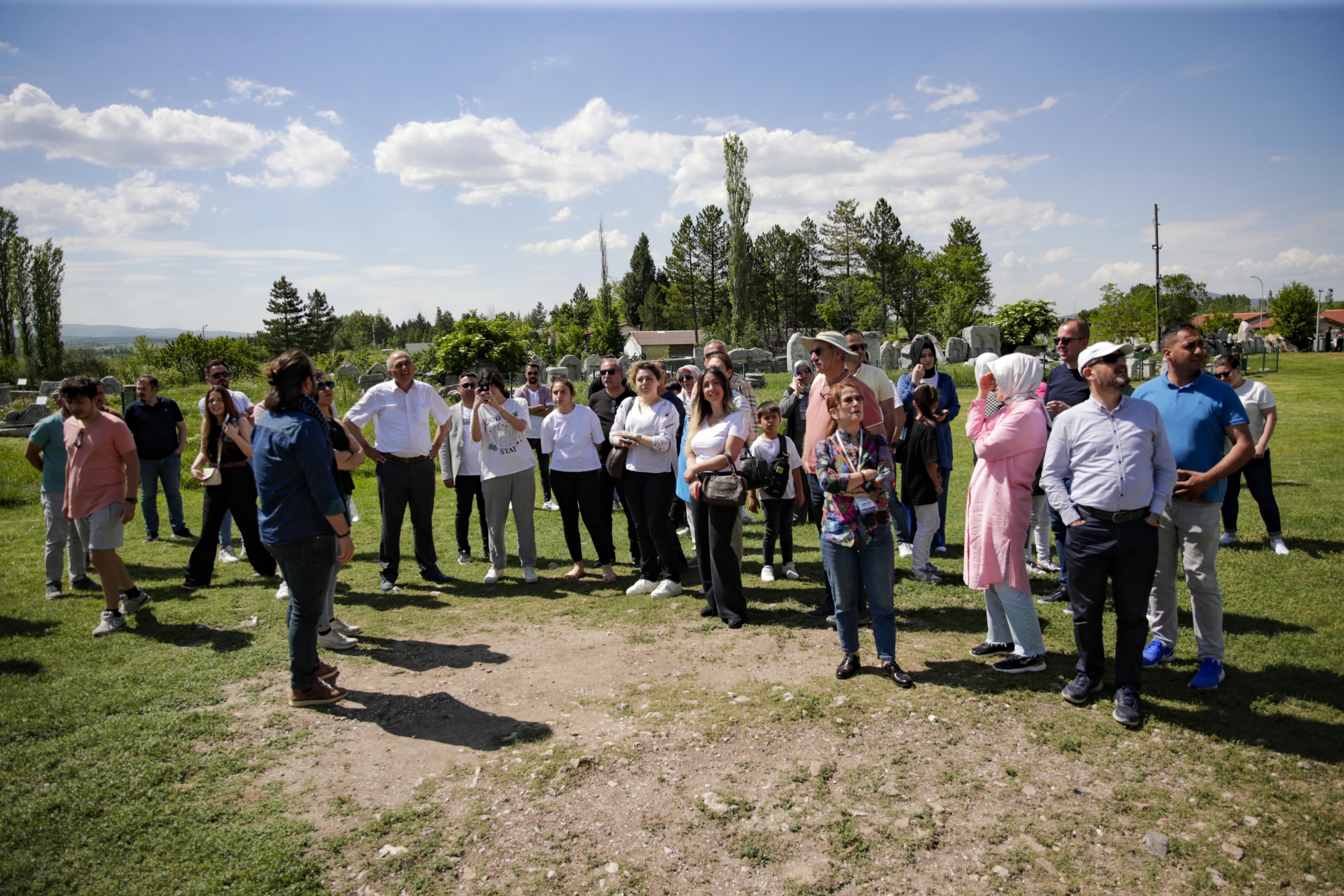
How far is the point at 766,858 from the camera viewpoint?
2.80m

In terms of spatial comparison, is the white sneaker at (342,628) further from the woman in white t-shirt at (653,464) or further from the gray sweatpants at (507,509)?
the woman in white t-shirt at (653,464)

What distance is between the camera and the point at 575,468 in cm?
654

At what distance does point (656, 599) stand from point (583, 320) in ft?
194

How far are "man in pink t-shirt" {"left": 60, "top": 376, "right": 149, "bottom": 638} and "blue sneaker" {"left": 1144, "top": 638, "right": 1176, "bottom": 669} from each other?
24.0 ft

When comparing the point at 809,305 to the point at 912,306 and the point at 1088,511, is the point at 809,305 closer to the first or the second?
the point at 912,306

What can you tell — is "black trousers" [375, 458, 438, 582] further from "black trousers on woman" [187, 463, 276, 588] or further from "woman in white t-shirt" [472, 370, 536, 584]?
"black trousers on woman" [187, 463, 276, 588]

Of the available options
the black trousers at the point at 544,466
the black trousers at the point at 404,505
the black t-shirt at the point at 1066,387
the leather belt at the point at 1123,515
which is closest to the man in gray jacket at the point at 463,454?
the black trousers at the point at 404,505

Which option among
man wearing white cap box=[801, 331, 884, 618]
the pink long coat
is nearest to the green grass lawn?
the pink long coat

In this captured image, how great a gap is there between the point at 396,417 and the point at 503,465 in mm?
1033

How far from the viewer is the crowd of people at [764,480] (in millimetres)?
3857

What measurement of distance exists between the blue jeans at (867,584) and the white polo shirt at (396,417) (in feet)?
12.6

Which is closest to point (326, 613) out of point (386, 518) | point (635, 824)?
point (386, 518)

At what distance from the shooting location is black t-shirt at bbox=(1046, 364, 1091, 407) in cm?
511

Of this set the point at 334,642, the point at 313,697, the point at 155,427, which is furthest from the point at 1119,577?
the point at 155,427
